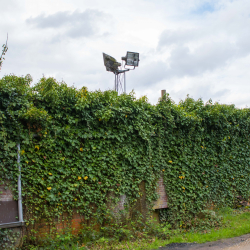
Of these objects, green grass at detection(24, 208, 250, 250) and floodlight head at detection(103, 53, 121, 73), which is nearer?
green grass at detection(24, 208, 250, 250)

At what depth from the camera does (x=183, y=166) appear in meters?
8.06

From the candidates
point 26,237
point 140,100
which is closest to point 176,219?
point 140,100

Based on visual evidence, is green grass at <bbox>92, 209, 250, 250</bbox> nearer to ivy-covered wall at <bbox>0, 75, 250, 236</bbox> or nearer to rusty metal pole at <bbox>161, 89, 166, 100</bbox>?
ivy-covered wall at <bbox>0, 75, 250, 236</bbox>

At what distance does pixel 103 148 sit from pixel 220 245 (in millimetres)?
3923

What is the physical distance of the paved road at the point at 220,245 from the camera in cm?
608

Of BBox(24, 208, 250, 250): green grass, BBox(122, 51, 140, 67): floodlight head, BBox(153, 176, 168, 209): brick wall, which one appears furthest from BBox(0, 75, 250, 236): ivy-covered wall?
BBox(122, 51, 140, 67): floodlight head

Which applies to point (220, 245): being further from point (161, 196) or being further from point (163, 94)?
point (163, 94)

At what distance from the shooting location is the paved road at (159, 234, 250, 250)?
608cm

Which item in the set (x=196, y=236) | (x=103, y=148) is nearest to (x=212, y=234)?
(x=196, y=236)

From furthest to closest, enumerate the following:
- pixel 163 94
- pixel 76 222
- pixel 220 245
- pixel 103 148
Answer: pixel 163 94
pixel 103 148
pixel 220 245
pixel 76 222

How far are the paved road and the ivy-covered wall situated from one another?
1.30 metres

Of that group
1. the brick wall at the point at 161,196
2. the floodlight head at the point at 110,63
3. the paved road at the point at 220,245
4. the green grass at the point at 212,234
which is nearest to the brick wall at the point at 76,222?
the brick wall at the point at 161,196

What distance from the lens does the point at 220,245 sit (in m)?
6.32

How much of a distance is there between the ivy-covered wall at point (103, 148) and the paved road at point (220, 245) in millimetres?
1298
